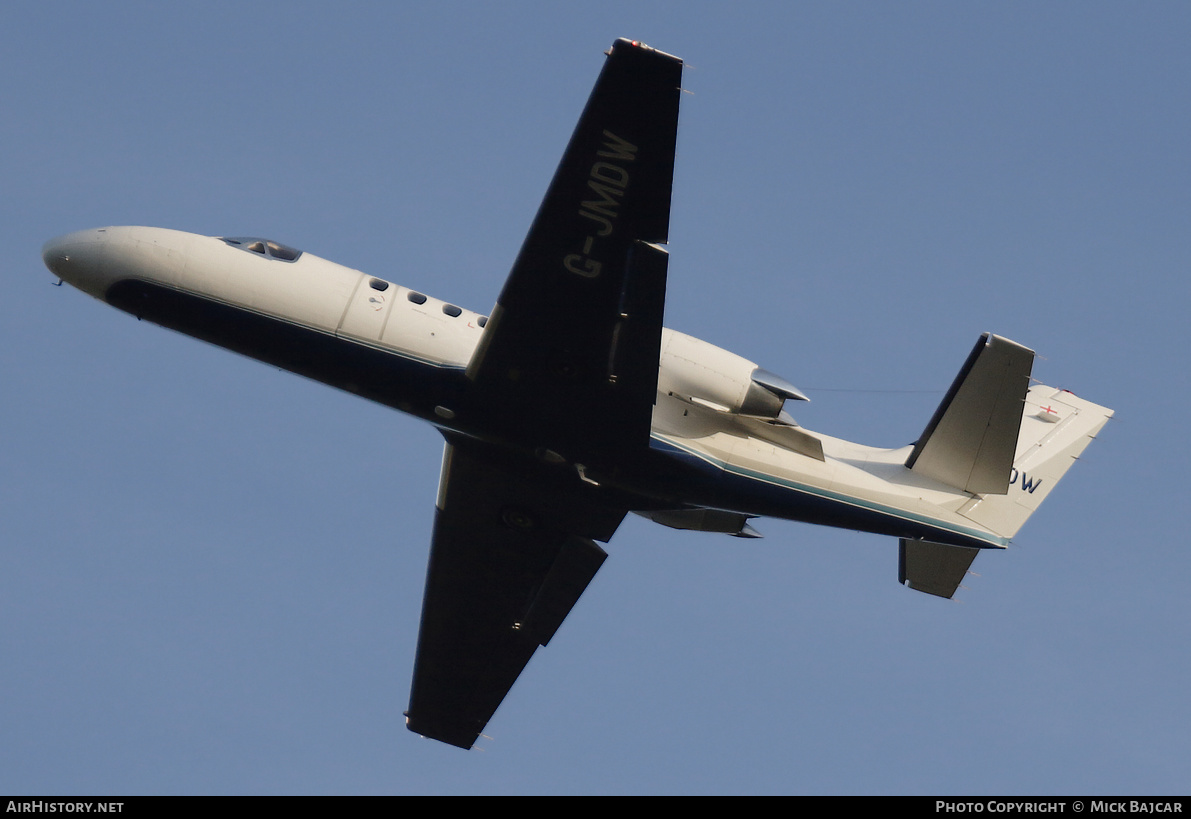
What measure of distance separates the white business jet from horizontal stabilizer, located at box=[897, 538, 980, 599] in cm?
3

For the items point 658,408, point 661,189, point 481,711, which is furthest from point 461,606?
point 661,189

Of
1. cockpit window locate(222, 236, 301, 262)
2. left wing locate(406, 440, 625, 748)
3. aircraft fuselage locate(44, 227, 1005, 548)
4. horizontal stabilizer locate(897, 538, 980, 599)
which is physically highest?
cockpit window locate(222, 236, 301, 262)

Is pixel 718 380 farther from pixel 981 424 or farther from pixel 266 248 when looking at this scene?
pixel 266 248

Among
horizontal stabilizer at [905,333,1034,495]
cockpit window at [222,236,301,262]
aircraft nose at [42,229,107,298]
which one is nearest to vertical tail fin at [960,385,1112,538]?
horizontal stabilizer at [905,333,1034,495]

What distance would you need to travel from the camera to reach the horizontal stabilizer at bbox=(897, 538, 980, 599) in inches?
1188

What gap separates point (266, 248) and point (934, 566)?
52.4 ft

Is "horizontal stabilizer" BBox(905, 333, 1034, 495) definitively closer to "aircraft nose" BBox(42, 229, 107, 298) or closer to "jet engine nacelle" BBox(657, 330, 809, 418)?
"jet engine nacelle" BBox(657, 330, 809, 418)

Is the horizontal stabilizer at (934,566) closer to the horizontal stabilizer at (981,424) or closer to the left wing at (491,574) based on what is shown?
the horizontal stabilizer at (981,424)

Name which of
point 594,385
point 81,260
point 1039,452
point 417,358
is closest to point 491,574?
point 417,358

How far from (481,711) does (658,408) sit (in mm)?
10934

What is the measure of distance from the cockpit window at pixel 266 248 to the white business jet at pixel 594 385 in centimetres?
4

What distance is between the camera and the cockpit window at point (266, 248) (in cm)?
2883

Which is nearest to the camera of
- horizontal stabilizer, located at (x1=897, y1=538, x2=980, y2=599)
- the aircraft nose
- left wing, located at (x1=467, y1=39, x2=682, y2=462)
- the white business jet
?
left wing, located at (x1=467, y1=39, x2=682, y2=462)

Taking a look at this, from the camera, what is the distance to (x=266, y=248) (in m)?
29.0
